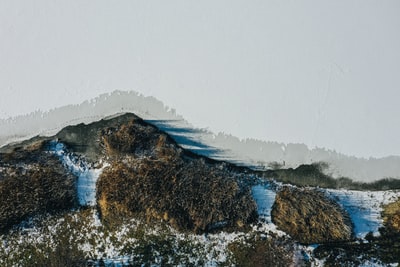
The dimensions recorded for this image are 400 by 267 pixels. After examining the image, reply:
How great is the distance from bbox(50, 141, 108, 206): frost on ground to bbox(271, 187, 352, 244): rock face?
4102mm

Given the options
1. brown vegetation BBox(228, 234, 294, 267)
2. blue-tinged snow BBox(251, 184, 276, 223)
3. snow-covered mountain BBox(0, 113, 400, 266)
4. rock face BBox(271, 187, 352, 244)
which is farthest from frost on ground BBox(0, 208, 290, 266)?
rock face BBox(271, 187, 352, 244)

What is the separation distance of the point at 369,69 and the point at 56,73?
704cm

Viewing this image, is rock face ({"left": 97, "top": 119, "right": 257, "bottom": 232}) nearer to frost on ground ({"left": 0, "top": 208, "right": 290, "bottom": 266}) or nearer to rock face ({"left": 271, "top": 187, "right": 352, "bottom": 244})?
frost on ground ({"left": 0, "top": 208, "right": 290, "bottom": 266})

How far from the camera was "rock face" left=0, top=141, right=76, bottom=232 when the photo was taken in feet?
32.9

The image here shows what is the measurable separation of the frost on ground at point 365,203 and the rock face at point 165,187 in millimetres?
2034

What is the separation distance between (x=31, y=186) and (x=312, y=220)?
630 cm

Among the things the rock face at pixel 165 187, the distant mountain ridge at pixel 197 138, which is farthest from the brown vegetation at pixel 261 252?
the distant mountain ridge at pixel 197 138

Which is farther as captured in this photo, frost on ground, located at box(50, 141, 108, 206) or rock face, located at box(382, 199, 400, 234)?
frost on ground, located at box(50, 141, 108, 206)

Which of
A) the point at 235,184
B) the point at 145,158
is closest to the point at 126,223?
the point at 145,158

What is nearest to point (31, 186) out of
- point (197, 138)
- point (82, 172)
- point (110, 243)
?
point (82, 172)

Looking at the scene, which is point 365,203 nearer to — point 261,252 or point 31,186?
point 261,252

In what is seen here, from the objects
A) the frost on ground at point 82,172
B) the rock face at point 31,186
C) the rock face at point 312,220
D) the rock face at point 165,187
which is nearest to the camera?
the rock face at point 312,220

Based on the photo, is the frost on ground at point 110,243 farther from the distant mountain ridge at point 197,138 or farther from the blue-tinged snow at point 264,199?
the distant mountain ridge at point 197,138

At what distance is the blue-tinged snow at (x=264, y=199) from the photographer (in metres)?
10.0
